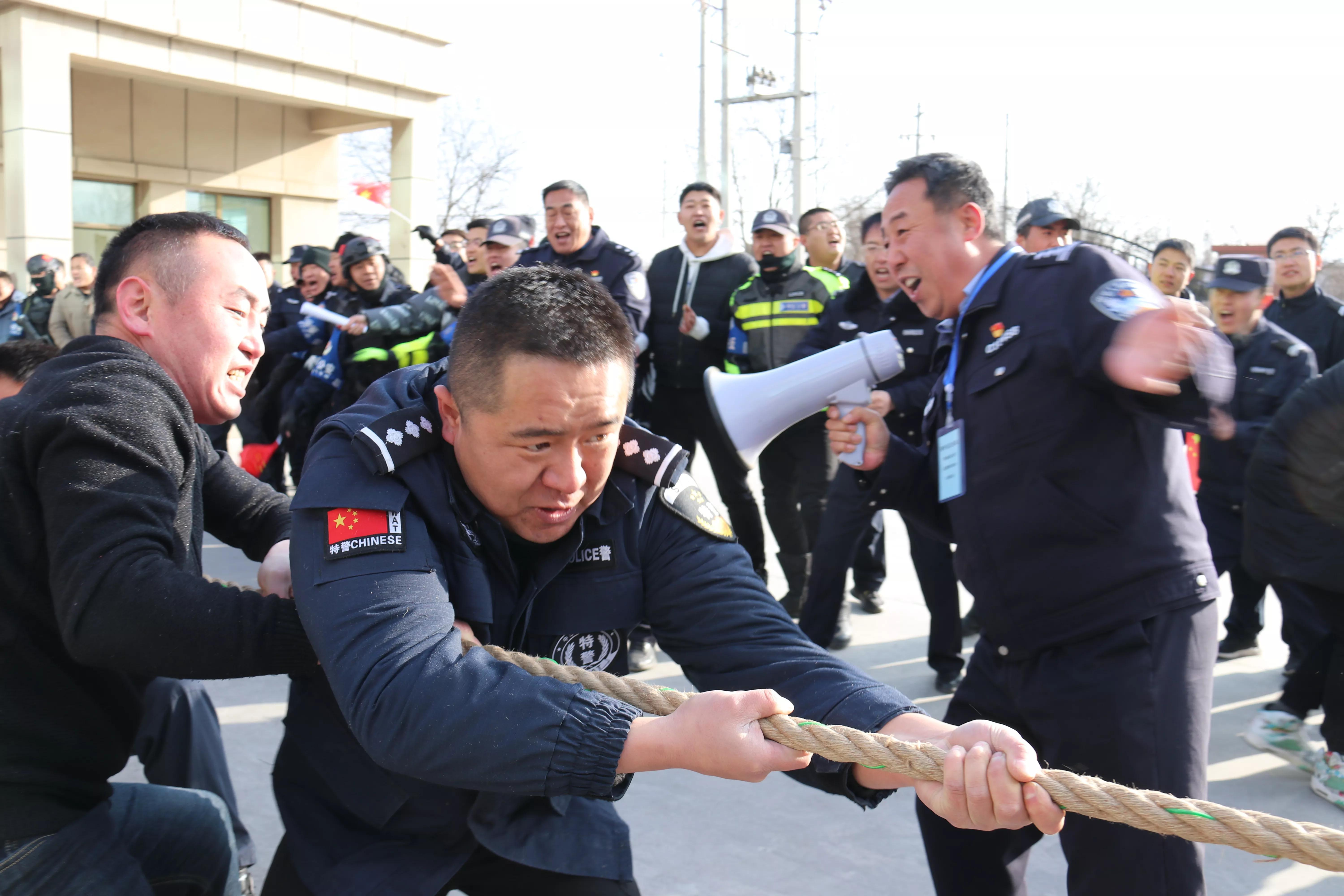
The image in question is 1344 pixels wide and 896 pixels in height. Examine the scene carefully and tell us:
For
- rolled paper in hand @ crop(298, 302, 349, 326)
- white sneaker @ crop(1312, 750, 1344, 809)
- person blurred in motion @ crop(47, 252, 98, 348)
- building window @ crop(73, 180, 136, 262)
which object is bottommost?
white sneaker @ crop(1312, 750, 1344, 809)

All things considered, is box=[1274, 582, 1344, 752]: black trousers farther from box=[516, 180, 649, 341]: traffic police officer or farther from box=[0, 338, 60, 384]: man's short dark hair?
box=[0, 338, 60, 384]: man's short dark hair

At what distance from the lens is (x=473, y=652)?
139 centimetres

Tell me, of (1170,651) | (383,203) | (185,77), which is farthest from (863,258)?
(185,77)

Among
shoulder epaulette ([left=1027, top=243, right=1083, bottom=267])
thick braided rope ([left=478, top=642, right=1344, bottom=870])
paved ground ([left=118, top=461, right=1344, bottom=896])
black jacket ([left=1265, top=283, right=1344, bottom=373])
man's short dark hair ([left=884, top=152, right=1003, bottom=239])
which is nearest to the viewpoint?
thick braided rope ([left=478, top=642, right=1344, bottom=870])

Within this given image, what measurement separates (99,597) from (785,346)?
3.97 m

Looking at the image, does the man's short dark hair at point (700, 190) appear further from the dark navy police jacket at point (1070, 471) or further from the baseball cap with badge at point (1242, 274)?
the dark navy police jacket at point (1070, 471)

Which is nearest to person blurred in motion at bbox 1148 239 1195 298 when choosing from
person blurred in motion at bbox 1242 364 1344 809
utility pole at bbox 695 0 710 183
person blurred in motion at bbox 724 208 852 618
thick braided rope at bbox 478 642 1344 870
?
person blurred in motion at bbox 724 208 852 618

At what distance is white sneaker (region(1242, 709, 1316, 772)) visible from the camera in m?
3.54

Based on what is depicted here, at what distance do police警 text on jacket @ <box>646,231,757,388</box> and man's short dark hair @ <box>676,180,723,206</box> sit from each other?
21cm

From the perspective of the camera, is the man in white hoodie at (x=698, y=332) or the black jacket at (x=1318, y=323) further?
the black jacket at (x=1318, y=323)

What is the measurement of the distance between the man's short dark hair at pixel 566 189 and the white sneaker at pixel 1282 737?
367cm

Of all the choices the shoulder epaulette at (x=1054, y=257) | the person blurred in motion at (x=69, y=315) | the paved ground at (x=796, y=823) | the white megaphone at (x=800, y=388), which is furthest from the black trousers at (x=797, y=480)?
the person blurred in motion at (x=69, y=315)

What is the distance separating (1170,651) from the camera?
2004mm

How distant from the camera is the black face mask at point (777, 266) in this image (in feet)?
16.9
